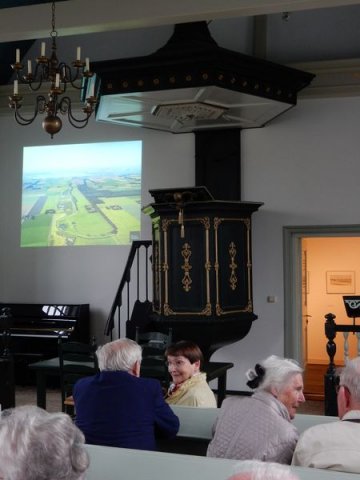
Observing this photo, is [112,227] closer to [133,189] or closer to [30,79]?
[133,189]

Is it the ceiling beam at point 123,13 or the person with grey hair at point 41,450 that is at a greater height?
the ceiling beam at point 123,13

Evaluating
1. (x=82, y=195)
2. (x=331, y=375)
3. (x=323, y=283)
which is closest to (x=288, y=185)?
(x=82, y=195)

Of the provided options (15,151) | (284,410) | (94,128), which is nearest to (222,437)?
(284,410)

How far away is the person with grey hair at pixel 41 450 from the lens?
4.66ft

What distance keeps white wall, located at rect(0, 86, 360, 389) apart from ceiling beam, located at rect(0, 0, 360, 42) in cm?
258

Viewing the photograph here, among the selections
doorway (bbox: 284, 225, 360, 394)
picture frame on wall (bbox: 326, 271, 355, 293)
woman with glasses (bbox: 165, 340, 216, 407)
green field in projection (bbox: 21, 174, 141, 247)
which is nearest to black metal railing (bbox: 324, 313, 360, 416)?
woman with glasses (bbox: 165, 340, 216, 407)

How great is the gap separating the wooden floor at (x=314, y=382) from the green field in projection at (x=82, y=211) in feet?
9.84

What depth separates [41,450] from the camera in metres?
1.43

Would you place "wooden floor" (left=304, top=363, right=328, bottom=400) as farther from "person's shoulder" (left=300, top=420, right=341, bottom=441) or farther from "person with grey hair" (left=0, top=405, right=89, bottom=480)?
"person with grey hair" (left=0, top=405, right=89, bottom=480)

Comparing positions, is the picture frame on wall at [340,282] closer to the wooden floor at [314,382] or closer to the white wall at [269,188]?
the wooden floor at [314,382]

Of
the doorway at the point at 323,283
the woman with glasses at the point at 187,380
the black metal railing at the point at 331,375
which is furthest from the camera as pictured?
the doorway at the point at 323,283

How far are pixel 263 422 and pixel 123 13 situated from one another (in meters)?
4.16

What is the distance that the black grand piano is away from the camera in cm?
775

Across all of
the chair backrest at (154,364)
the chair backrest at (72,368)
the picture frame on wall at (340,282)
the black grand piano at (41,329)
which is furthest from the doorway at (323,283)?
the chair backrest at (72,368)
